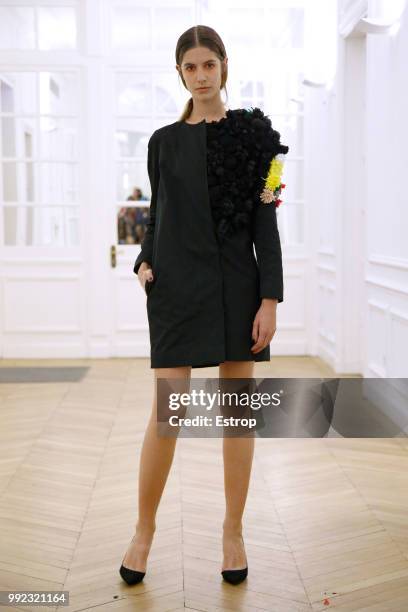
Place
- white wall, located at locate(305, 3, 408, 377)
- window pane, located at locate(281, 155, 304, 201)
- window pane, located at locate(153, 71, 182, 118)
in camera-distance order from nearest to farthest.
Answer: white wall, located at locate(305, 3, 408, 377)
window pane, located at locate(153, 71, 182, 118)
window pane, located at locate(281, 155, 304, 201)

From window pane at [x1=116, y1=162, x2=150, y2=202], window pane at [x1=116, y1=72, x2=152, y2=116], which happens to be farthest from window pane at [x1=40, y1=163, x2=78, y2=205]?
window pane at [x1=116, y1=72, x2=152, y2=116]

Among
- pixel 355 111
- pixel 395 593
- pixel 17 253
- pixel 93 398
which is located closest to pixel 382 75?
pixel 355 111

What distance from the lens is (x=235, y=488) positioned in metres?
2.09

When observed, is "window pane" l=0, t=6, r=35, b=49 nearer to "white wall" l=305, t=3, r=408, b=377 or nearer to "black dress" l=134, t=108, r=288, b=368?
"white wall" l=305, t=3, r=408, b=377

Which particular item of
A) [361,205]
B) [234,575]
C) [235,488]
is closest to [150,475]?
[235,488]

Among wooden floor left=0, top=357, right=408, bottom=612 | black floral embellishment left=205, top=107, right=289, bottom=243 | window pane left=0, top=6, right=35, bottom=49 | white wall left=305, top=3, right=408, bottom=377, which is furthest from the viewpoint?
window pane left=0, top=6, right=35, bottom=49

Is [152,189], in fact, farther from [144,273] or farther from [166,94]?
[166,94]

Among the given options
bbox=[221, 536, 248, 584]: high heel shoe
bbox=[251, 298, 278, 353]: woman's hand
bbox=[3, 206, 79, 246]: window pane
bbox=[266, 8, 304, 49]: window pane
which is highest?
bbox=[266, 8, 304, 49]: window pane

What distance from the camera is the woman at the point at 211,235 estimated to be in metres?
1.93

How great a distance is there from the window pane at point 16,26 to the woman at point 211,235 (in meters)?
4.63

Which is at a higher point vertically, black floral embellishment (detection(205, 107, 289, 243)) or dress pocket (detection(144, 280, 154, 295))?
black floral embellishment (detection(205, 107, 289, 243))

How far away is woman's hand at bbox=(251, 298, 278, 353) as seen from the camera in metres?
1.95

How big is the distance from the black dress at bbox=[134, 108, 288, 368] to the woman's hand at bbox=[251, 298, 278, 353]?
0.07ft

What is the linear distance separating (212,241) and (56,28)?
15.9 ft
